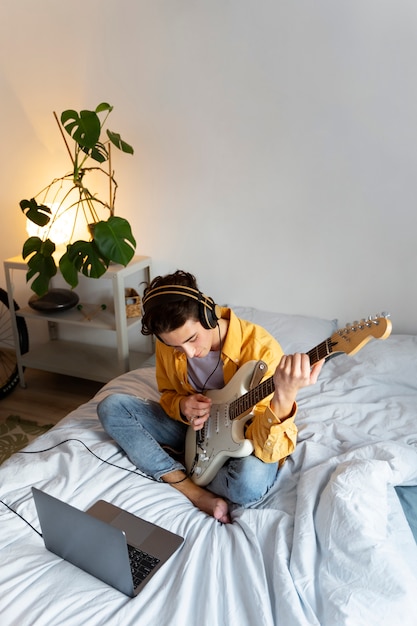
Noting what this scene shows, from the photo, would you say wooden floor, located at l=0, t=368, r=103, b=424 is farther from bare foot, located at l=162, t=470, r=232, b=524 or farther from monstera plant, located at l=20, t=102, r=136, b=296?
bare foot, located at l=162, t=470, r=232, b=524

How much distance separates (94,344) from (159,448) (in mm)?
1408

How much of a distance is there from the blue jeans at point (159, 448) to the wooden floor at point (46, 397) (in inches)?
34.9

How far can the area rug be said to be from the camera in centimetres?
204

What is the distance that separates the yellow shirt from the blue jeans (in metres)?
0.05

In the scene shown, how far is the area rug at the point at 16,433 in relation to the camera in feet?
6.70

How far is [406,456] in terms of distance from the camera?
4.19 feet

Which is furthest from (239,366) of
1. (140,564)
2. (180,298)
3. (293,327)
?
(293,327)

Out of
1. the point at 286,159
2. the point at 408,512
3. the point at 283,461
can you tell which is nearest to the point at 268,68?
the point at 286,159

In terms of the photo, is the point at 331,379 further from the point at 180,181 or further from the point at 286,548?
the point at 180,181

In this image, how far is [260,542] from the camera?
3.64ft

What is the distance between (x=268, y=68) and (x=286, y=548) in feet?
5.75

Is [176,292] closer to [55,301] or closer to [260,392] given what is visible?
[260,392]

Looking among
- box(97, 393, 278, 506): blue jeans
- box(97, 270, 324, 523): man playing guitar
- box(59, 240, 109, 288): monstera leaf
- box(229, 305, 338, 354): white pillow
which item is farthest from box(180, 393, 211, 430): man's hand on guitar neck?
box(59, 240, 109, 288): monstera leaf

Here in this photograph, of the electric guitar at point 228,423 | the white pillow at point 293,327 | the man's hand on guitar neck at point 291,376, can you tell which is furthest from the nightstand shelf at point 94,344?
the man's hand on guitar neck at point 291,376
